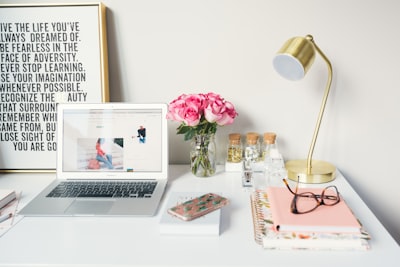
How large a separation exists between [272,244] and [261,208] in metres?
0.16

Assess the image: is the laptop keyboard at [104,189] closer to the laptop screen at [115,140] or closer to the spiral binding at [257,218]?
the laptop screen at [115,140]

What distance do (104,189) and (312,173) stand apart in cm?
63

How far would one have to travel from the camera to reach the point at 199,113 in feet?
3.57

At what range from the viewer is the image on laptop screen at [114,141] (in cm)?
112

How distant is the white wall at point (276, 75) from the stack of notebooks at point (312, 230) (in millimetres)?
466

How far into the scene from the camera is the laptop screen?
3.68ft

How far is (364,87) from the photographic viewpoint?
1.21 m

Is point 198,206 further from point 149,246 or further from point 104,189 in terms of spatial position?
point 104,189

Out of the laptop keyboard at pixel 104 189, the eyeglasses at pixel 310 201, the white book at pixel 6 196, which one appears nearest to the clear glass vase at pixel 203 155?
the laptop keyboard at pixel 104 189

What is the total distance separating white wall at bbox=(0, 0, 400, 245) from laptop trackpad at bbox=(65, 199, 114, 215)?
420 millimetres

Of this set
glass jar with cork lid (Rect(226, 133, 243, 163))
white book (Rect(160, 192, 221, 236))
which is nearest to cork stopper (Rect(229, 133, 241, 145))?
glass jar with cork lid (Rect(226, 133, 243, 163))

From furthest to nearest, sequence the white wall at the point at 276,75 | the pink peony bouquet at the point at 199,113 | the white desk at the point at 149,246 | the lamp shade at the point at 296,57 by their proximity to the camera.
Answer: the white wall at the point at 276,75
the pink peony bouquet at the point at 199,113
the lamp shade at the point at 296,57
the white desk at the point at 149,246

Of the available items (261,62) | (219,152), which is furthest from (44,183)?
(261,62)

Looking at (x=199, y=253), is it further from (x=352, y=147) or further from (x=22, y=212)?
(x=352, y=147)
